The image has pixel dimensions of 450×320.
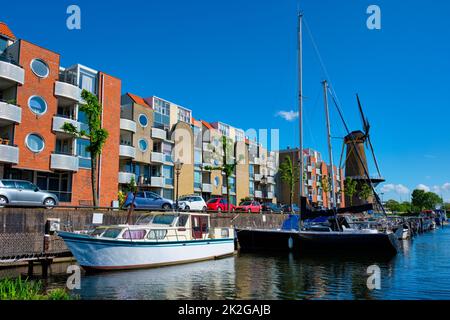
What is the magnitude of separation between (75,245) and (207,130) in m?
44.4

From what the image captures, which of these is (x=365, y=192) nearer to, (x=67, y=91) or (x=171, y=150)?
(x=171, y=150)

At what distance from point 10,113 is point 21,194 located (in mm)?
10509

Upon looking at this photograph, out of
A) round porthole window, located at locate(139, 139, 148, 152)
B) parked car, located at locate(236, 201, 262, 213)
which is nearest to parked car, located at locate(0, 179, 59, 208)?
round porthole window, located at locate(139, 139, 148, 152)

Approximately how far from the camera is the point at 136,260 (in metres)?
19.2

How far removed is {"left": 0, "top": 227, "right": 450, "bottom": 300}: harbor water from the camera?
1422 cm

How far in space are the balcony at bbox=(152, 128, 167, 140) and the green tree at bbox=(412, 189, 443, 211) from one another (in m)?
127

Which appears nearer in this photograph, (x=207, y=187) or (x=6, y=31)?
(x=6, y=31)

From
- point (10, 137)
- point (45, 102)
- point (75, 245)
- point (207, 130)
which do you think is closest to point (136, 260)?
point (75, 245)

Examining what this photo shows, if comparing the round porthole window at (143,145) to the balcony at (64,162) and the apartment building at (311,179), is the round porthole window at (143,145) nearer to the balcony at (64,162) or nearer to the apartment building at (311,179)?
the balcony at (64,162)

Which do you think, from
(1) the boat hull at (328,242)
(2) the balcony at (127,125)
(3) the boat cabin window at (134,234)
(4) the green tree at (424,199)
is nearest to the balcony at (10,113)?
(2) the balcony at (127,125)

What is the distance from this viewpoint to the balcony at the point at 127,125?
43812 millimetres

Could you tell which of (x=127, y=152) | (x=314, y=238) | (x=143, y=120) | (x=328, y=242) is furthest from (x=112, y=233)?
(x=143, y=120)

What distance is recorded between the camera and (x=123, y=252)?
738 inches

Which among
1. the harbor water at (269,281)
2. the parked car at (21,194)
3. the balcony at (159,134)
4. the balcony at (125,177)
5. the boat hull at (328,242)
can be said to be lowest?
the harbor water at (269,281)
